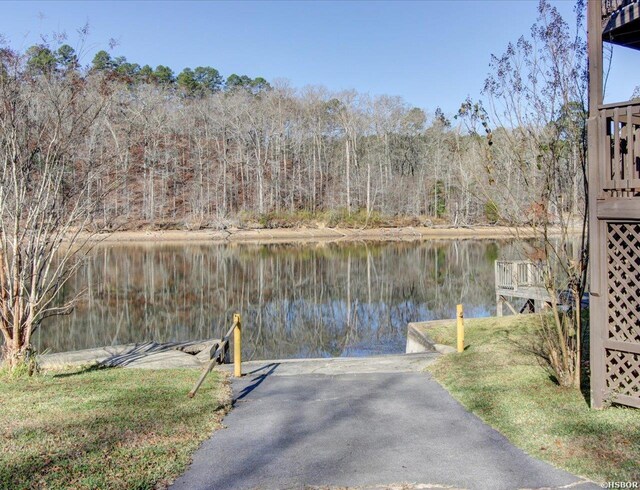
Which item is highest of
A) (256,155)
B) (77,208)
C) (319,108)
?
(319,108)

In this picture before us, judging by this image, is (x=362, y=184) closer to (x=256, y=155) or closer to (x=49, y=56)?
(x=256, y=155)

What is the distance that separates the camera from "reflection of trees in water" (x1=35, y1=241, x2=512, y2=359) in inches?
687

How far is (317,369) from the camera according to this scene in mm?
10438

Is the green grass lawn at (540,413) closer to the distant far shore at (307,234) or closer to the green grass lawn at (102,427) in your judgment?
the green grass lawn at (102,427)

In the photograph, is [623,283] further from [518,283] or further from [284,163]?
[284,163]

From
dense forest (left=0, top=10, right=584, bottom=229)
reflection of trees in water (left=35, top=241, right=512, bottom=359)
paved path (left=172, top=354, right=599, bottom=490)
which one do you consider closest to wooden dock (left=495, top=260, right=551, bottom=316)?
reflection of trees in water (left=35, top=241, right=512, bottom=359)

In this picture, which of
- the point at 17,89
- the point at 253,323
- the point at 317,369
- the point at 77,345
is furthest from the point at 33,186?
the point at 253,323

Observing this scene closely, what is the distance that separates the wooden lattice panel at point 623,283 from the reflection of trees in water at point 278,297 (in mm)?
9367

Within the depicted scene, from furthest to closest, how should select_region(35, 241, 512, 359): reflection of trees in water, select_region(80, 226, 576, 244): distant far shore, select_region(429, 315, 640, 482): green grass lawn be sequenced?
select_region(80, 226, 576, 244): distant far shore < select_region(35, 241, 512, 359): reflection of trees in water < select_region(429, 315, 640, 482): green grass lawn

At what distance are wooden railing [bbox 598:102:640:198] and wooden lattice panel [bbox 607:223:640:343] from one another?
47 centimetres

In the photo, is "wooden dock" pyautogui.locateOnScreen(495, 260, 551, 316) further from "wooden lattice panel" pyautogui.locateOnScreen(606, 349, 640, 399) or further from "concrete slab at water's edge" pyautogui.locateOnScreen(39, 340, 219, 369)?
"wooden lattice panel" pyautogui.locateOnScreen(606, 349, 640, 399)

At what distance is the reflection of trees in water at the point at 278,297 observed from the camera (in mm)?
17447

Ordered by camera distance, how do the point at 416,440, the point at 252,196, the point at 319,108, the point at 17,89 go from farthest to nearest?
the point at 319,108 → the point at 252,196 → the point at 17,89 → the point at 416,440

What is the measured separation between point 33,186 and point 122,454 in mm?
6486
